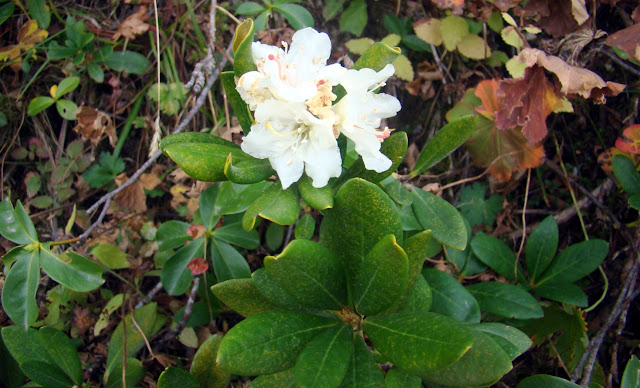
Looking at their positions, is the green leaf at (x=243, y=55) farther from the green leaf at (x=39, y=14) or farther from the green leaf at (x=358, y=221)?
the green leaf at (x=39, y=14)

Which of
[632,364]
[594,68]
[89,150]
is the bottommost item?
[632,364]

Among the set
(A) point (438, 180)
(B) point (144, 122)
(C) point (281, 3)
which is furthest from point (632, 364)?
(B) point (144, 122)

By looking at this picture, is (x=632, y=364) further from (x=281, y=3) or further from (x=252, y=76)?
(x=281, y=3)

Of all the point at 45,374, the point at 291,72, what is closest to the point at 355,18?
the point at 291,72

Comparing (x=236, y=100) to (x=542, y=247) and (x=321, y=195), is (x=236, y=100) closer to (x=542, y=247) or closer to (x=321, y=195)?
(x=321, y=195)

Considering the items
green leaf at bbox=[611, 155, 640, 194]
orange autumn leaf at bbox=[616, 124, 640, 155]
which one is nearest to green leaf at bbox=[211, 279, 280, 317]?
green leaf at bbox=[611, 155, 640, 194]

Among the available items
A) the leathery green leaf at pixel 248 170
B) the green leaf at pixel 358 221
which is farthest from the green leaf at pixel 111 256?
the green leaf at pixel 358 221

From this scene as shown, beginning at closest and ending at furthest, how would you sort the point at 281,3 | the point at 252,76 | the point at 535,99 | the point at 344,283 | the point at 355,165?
the point at 252,76, the point at 344,283, the point at 355,165, the point at 535,99, the point at 281,3
